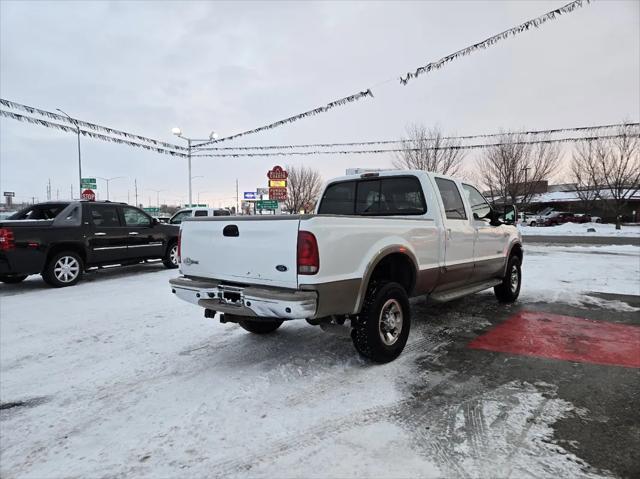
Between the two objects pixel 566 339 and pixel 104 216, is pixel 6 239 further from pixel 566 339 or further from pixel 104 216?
pixel 566 339

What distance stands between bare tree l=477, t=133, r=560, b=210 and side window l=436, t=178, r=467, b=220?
26.2 meters

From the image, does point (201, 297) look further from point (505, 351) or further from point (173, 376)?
point (505, 351)

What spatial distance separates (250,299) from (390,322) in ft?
4.81

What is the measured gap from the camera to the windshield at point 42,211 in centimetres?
909

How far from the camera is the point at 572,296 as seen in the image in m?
7.41

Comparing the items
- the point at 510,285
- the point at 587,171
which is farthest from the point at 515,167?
the point at 510,285

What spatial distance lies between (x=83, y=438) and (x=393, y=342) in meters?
2.69

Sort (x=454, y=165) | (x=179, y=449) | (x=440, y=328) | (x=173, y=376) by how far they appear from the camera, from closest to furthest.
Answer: (x=179, y=449) < (x=173, y=376) < (x=440, y=328) < (x=454, y=165)

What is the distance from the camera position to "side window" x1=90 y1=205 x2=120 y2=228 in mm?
9133

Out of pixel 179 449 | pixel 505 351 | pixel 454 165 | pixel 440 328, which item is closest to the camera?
pixel 179 449

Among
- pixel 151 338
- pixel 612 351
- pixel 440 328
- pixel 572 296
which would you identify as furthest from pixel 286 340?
pixel 572 296

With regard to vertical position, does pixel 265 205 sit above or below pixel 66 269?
above

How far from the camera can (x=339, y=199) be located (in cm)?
553

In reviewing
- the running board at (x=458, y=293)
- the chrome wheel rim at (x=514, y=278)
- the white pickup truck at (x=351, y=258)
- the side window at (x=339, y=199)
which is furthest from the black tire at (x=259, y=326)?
the chrome wheel rim at (x=514, y=278)
